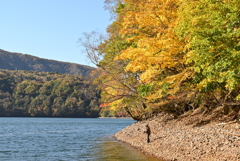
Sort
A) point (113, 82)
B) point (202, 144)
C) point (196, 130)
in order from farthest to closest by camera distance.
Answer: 1. point (113, 82)
2. point (196, 130)
3. point (202, 144)

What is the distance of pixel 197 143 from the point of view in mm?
16750

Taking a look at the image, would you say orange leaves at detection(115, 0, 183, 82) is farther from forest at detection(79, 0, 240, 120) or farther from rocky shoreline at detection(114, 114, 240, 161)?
rocky shoreline at detection(114, 114, 240, 161)

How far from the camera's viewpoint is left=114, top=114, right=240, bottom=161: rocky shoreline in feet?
47.0

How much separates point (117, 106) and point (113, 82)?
20.0 feet

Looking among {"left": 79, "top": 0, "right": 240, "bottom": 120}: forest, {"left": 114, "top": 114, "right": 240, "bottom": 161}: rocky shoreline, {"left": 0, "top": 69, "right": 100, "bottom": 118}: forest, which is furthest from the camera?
{"left": 0, "top": 69, "right": 100, "bottom": 118}: forest

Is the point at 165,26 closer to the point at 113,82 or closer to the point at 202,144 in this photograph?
the point at 202,144

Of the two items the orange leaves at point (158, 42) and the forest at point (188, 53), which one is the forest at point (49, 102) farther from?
the orange leaves at point (158, 42)

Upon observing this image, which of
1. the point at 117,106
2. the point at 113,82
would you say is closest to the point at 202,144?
the point at 113,82

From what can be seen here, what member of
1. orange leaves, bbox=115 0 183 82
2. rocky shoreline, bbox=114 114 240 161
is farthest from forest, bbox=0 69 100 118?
orange leaves, bbox=115 0 183 82

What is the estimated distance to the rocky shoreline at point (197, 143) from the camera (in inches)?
564

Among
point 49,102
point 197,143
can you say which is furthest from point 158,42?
point 49,102

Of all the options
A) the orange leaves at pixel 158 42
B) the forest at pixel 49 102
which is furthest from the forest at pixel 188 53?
the forest at pixel 49 102

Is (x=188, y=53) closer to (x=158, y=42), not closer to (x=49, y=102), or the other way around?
(x=158, y=42)

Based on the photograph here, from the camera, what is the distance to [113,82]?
26891 mm
